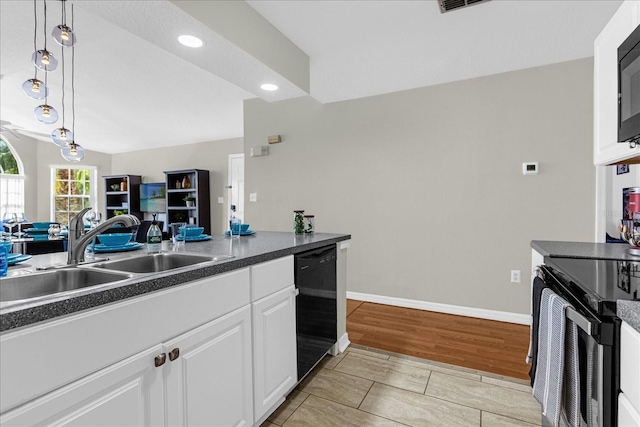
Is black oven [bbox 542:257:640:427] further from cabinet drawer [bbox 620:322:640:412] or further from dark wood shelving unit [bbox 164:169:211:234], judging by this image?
dark wood shelving unit [bbox 164:169:211:234]

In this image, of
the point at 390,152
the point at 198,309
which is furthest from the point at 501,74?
the point at 198,309

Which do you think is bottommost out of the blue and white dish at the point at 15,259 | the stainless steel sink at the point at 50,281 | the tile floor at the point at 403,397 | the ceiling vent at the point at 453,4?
the tile floor at the point at 403,397

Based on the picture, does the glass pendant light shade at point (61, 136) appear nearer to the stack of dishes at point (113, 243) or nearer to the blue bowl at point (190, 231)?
the blue bowl at point (190, 231)

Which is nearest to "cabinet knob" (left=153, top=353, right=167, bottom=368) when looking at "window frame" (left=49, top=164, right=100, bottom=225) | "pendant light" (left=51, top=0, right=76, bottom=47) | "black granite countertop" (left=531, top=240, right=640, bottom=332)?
"black granite countertop" (left=531, top=240, right=640, bottom=332)

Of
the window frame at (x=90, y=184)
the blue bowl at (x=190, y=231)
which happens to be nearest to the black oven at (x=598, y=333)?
the blue bowl at (x=190, y=231)

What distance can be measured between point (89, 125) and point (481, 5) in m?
6.44

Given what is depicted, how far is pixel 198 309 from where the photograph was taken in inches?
46.7

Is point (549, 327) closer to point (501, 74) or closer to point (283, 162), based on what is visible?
point (501, 74)

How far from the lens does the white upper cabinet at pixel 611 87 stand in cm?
137

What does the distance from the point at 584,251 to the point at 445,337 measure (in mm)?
1404

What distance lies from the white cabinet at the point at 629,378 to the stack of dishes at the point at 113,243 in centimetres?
189

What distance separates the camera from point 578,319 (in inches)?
36.1

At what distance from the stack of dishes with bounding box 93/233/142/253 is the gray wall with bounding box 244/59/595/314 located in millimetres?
2409

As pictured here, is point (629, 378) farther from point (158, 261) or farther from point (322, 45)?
point (322, 45)
